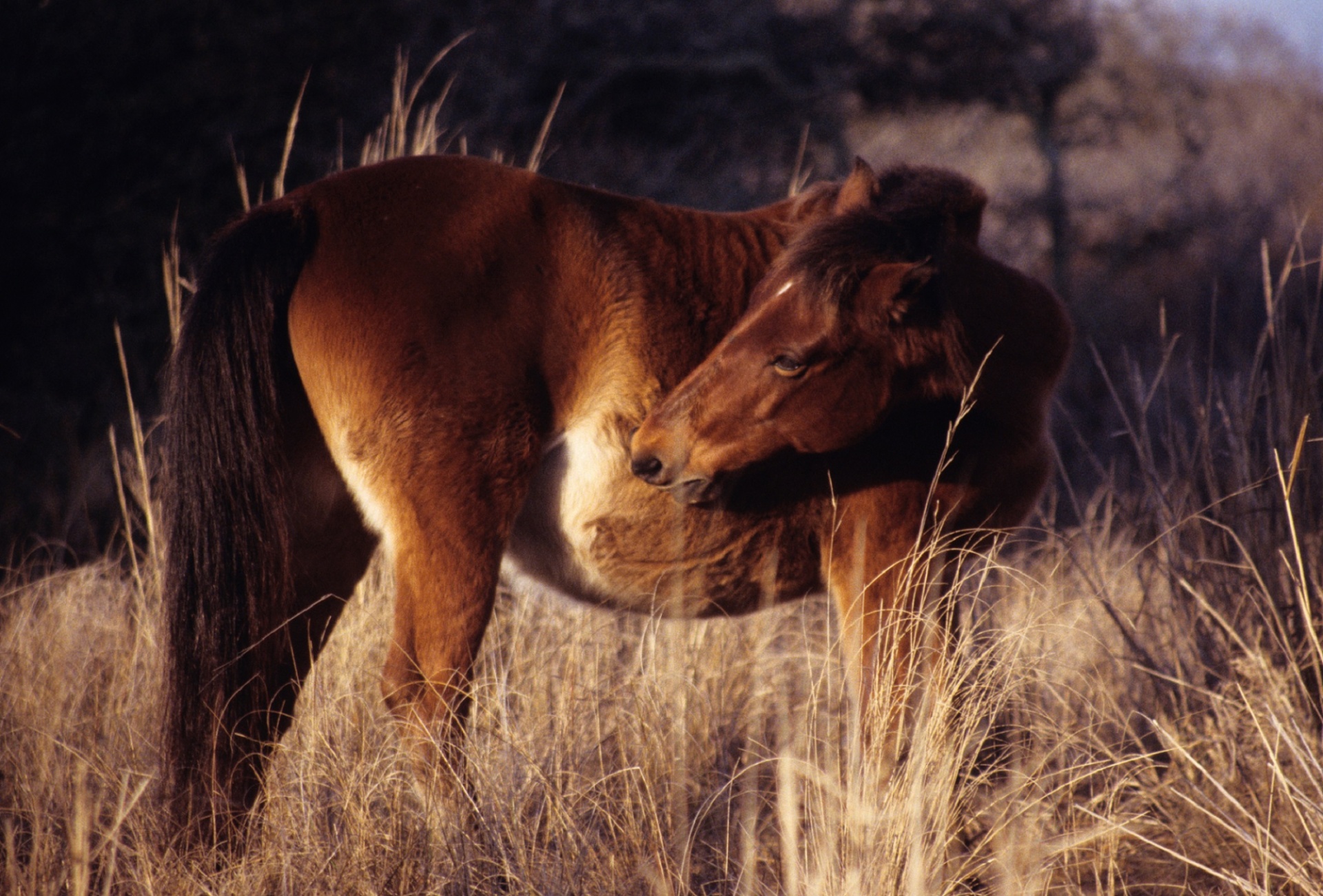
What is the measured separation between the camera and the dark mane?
8.06ft

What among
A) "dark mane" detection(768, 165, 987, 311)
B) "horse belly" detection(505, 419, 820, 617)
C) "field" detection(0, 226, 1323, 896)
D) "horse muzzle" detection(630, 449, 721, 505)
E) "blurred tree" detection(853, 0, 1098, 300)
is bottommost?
"blurred tree" detection(853, 0, 1098, 300)

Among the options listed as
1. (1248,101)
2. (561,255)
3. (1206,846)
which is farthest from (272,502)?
(1248,101)

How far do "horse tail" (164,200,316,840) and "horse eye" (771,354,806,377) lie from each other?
113cm

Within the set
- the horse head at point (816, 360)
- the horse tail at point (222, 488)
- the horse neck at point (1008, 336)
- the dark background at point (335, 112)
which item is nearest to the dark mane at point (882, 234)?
the horse head at point (816, 360)

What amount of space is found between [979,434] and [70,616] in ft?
10.9

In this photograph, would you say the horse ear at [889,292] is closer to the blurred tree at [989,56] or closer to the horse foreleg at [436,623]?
the horse foreleg at [436,623]

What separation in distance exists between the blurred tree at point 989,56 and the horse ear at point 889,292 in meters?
8.06

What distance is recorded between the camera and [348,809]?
7.74 ft

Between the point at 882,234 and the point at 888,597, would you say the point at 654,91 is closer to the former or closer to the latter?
the point at 882,234

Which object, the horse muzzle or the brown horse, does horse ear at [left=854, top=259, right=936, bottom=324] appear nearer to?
the brown horse

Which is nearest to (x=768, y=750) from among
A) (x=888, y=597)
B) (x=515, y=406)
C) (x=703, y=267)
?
(x=888, y=597)

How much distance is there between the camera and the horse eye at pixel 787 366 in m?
2.47

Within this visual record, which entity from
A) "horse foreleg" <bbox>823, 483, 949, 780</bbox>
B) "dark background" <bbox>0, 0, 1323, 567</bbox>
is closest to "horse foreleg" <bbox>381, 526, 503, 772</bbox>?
"horse foreleg" <bbox>823, 483, 949, 780</bbox>

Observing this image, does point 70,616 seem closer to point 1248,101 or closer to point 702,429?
point 702,429
